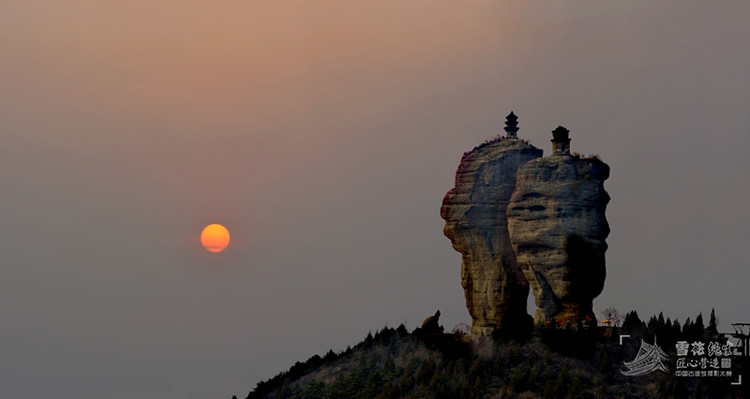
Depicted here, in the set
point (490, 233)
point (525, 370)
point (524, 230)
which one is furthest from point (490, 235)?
point (525, 370)

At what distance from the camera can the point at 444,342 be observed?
87375mm

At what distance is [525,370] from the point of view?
7962cm

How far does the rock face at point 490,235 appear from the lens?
8819 centimetres

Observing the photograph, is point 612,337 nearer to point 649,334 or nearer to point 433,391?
point 649,334

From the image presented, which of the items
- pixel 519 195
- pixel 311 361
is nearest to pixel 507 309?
pixel 519 195

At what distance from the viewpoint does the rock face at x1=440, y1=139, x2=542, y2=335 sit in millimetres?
88188

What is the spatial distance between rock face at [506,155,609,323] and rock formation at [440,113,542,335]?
4.54 metres

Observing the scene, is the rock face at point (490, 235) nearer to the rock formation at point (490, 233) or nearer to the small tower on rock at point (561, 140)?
the rock formation at point (490, 233)

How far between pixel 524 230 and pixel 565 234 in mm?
2874

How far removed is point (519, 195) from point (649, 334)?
11474 mm

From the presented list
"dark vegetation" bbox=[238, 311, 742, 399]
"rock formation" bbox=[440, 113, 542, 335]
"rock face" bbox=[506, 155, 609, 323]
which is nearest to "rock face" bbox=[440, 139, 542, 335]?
"rock formation" bbox=[440, 113, 542, 335]

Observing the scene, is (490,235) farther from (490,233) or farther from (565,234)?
(565,234)

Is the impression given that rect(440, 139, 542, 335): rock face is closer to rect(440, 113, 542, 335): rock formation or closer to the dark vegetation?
rect(440, 113, 542, 335): rock formation

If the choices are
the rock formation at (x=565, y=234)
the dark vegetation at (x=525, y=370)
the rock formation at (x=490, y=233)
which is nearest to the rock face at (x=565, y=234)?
the rock formation at (x=565, y=234)
